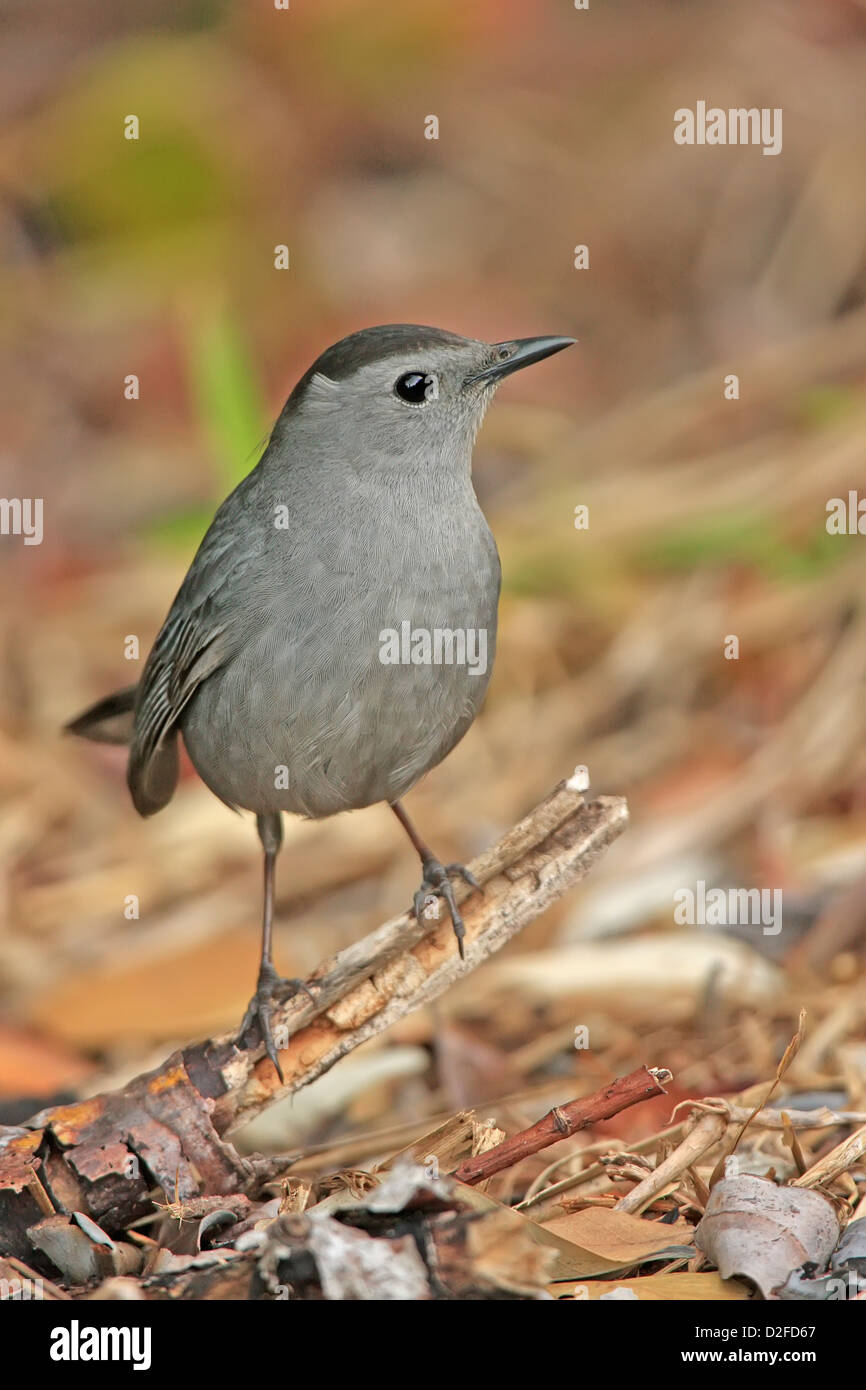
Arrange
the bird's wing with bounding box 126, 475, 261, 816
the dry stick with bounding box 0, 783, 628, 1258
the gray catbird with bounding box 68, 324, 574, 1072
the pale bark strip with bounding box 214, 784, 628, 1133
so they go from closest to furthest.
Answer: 1. the dry stick with bounding box 0, 783, 628, 1258
2. the pale bark strip with bounding box 214, 784, 628, 1133
3. the gray catbird with bounding box 68, 324, 574, 1072
4. the bird's wing with bounding box 126, 475, 261, 816

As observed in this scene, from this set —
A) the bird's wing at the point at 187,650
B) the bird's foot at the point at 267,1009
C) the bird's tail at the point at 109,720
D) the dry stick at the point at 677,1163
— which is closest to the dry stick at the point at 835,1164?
the dry stick at the point at 677,1163

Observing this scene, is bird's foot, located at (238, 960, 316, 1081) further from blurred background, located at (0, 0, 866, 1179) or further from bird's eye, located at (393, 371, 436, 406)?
bird's eye, located at (393, 371, 436, 406)

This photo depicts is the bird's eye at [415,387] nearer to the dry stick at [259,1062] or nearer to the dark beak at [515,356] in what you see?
the dark beak at [515,356]

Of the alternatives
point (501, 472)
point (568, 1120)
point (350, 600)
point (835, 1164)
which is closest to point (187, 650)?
point (350, 600)

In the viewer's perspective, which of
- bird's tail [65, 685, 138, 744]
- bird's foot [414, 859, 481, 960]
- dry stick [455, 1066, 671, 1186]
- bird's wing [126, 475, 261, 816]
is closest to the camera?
dry stick [455, 1066, 671, 1186]

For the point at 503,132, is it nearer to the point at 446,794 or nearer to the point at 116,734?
the point at 446,794

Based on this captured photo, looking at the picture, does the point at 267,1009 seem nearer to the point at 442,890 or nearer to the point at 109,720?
the point at 442,890

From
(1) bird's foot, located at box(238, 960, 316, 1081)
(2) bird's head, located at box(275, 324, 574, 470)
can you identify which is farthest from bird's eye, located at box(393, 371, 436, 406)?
(1) bird's foot, located at box(238, 960, 316, 1081)
